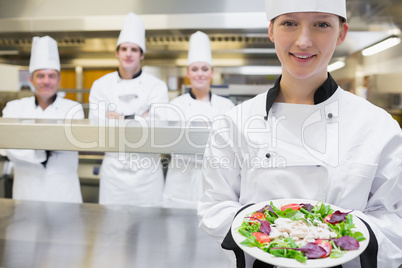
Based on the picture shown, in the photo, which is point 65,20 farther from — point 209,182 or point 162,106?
point 209,182

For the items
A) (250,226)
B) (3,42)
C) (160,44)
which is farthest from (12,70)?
(250,226)

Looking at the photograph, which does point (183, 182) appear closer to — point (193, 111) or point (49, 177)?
point (193, 111)

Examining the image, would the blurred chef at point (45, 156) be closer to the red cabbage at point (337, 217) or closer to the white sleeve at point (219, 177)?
the white sleeve at point (219, 177)

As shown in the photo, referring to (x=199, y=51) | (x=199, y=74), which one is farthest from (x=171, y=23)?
(x=199, y=74)

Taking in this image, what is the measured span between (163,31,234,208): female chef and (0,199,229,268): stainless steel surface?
880 millimetres

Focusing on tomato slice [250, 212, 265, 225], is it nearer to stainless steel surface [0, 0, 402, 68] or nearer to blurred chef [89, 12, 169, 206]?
blurred chef [89, 12, 169, 206]

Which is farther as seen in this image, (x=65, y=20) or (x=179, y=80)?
(x=179, y=80)

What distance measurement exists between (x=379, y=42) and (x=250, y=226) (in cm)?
337

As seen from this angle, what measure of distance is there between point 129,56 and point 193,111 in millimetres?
616

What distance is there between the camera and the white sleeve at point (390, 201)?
2.39ft

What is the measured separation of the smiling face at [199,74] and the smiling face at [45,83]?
0.98 m

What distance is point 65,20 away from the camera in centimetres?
320

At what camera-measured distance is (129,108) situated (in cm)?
250

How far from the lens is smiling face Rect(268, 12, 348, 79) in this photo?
0.71 meters
